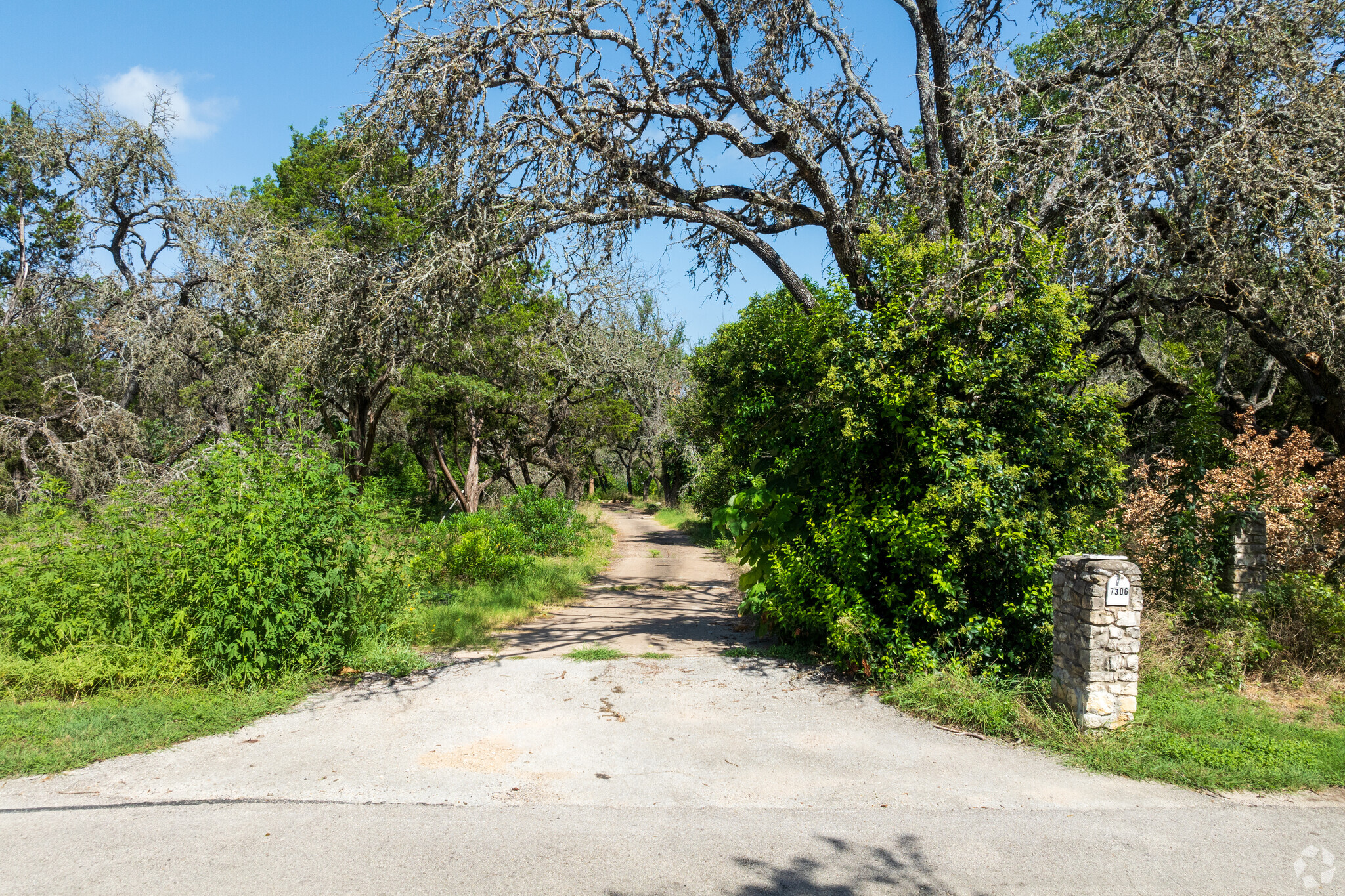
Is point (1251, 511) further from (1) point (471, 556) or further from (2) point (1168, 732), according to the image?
(1) point (471, 556)

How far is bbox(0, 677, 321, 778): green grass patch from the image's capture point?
16.9 ft

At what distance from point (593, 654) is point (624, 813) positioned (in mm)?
4110

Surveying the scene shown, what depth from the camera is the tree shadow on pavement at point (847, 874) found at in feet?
12.3

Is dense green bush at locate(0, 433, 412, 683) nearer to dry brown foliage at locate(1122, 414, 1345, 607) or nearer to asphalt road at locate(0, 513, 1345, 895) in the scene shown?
asphalt road at locate(0, 513, 1345, 895)

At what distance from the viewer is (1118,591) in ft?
18.5

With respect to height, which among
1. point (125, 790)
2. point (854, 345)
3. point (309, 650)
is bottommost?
point (125, 790)

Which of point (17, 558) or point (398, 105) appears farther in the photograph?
point (398, 105)

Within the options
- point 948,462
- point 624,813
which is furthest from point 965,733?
point 624,813

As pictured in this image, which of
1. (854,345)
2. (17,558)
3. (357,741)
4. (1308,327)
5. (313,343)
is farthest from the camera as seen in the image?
(313,343)

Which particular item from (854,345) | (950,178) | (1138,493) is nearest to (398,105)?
(854,345)

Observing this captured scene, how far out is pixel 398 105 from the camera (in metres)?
8.70

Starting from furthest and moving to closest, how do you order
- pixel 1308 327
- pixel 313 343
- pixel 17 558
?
pixel 313 343 < pixel 1308 327 < pixel 17 558

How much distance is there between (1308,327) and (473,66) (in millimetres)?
9740

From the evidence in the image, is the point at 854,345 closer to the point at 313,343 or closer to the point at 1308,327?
the point at 1308,327
